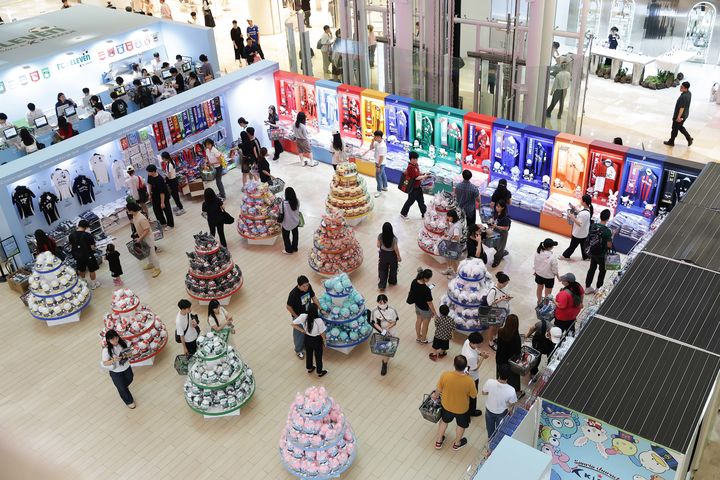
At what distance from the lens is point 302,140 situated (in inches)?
603

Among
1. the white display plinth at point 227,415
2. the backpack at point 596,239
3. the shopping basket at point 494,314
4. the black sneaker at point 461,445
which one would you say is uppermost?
the backpack at point 596,239

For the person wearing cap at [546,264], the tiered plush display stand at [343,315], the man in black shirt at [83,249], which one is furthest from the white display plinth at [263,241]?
the person wearing cap at [546,264]

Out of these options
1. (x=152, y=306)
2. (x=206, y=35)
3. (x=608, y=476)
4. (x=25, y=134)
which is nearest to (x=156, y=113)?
(x=25, y=134)

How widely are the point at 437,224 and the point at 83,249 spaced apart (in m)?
5.87

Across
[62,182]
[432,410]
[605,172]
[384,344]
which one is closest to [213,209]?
[62,182]

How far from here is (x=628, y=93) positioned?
18359 millimetres

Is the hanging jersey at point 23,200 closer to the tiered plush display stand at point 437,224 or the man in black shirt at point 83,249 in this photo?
the man in black shirt at point 83,249

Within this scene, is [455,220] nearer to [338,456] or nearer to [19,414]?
[338,456]

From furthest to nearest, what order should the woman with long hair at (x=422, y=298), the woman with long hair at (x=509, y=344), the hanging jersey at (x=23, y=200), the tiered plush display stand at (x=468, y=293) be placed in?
the hanging jersey at (x=23, y=200), the tiered plush display stand at (x=468, y=293), the woman with long hair at (x=422, y=298), the woman with long hair at (x=509, y=344)

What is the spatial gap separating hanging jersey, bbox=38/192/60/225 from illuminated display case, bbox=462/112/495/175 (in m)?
7.76

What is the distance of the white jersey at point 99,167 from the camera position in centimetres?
1353

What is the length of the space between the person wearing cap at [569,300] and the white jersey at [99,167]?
899 cm

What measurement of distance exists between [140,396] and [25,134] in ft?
26.0

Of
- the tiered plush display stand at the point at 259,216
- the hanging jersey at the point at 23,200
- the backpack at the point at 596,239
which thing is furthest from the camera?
the tiered plush display stand at the point at 259,216
